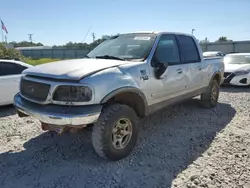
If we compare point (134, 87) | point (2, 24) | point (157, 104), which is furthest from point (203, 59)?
point (2, 24)

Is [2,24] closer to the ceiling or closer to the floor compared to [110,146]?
closer to the ceiling

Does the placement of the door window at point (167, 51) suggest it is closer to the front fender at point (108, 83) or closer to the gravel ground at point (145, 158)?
the front fender at point (108, 83)

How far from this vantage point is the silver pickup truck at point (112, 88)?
10.5 ft

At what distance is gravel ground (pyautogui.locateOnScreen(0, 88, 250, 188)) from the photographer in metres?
3.17

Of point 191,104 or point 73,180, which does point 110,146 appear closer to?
point 73,180

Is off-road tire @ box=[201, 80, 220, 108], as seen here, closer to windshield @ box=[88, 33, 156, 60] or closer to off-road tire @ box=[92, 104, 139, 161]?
windshield @ box=[88, 33, 156, 60]

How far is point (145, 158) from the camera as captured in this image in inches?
148

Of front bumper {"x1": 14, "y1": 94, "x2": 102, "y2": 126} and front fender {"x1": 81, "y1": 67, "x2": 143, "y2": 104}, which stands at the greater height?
front fender {"x1": 81, "y1": 67, "x2": 143, "y2": 104}

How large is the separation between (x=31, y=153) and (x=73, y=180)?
3.68 ft

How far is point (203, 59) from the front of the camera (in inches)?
234

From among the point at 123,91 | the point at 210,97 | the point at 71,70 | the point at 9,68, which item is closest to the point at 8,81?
the point at 9,68

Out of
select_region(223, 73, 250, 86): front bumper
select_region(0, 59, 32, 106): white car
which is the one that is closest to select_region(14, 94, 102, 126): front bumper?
select_region(0, 59, 32, 106): white car

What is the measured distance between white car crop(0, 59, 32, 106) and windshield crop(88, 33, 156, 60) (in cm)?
276

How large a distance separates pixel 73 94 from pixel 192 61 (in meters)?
3.12
